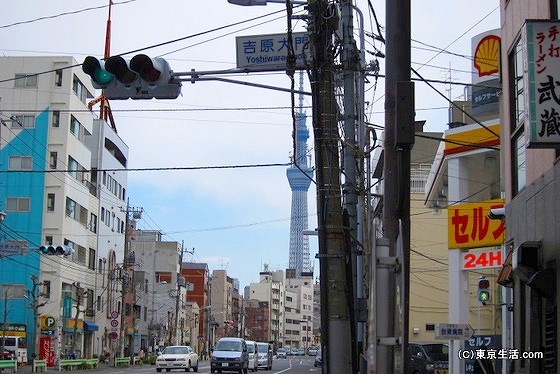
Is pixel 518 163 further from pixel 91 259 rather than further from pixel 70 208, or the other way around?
pixel 91 259

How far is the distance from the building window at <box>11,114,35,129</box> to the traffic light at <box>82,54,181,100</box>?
162 ft

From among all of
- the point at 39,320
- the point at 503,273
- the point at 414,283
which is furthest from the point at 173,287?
the point at 503,273

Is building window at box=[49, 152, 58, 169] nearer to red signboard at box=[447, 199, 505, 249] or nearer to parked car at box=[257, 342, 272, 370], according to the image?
parked car at box=[257, 342, 272, 370]

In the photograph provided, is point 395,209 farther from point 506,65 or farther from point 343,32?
point 506,65

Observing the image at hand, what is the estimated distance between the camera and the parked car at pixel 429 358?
32.1 metres

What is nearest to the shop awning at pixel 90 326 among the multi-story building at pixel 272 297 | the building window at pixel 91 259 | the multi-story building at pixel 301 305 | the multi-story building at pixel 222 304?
the building window at pixel 91 259

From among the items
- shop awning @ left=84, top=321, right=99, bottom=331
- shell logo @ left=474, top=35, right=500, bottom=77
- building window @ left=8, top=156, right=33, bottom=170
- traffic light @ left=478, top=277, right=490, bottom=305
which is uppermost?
building window @ left=8, top=156, right=33, bottom=170

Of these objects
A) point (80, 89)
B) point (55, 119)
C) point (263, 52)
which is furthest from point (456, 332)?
point (80, 89)

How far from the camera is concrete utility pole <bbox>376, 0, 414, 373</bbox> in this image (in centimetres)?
620

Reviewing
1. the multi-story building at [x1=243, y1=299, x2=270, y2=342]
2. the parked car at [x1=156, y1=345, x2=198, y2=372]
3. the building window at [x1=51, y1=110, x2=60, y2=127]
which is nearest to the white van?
the parked car at [x1=156, y1=345, x2=198, y2=372]

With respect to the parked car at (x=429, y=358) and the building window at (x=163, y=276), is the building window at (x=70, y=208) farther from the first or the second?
the building window at (x=163, y=276)

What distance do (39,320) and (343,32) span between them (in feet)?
148

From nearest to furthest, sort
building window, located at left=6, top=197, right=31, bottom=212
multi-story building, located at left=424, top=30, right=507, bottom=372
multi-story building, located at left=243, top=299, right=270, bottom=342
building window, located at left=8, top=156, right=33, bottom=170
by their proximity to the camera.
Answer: multi-story building, located at left=424, top=30, right=507, bottom=372, building window, located at left=8, top=156, right=33, bottom=170, building window, located at left=6, top=197, right=31, bottom=212, multi-story building, located at left=243, top=299, right=270, bottom=342

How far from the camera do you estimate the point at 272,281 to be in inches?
6570
